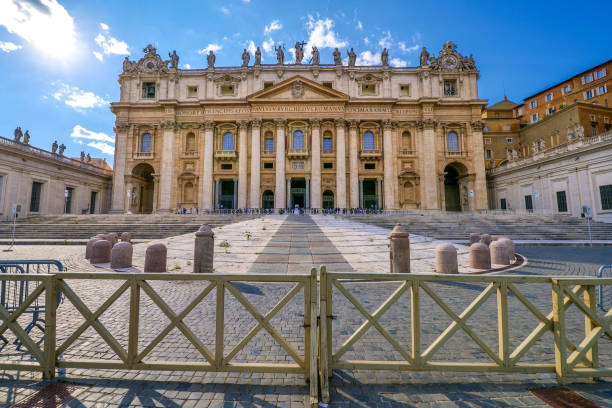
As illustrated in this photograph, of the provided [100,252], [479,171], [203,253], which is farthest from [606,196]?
[100,252]

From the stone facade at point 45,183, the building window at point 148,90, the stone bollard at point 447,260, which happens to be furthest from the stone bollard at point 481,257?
the building window at point 148,90

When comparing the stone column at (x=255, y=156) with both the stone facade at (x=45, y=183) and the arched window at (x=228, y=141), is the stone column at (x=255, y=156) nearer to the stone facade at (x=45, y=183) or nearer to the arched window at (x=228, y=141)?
the arched window at (x=228, y=141)

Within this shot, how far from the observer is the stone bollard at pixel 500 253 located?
29.5 feet

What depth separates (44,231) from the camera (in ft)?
59.9

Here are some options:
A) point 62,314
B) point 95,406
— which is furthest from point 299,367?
point 62,314

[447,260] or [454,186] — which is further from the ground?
[454,186]

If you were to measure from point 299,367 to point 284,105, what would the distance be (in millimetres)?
36695

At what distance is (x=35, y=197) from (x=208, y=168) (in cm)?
1817

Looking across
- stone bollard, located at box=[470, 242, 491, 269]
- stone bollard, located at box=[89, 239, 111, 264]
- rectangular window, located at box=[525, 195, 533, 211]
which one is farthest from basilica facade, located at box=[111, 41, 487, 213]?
stone bollard, located at box=[470, 242, 491, 269]

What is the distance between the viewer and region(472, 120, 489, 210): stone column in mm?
35094

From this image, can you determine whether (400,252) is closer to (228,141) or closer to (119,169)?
(228,141)

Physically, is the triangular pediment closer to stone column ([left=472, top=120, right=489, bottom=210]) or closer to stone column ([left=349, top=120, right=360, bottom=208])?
stone column ([left=349, top=120, right=360, bottom=208])

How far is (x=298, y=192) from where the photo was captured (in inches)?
1470

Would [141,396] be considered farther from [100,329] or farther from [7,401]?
[7,401]
